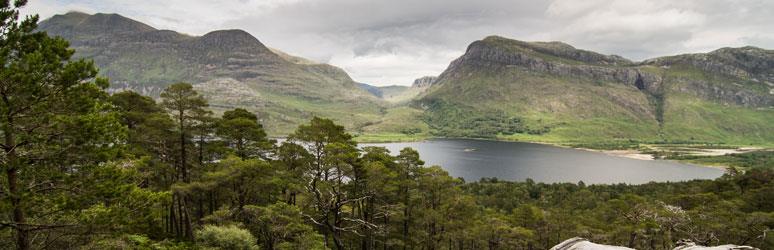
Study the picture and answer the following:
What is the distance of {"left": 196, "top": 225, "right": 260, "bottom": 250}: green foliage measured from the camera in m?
25.5

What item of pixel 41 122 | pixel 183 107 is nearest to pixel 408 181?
pixel 183 107

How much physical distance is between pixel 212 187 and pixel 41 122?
18.0 metres

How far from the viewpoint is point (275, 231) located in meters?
28.4

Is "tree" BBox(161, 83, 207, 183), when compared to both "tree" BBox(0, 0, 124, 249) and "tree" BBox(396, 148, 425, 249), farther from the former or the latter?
"tree" BBox(396, 148, 425, 249)

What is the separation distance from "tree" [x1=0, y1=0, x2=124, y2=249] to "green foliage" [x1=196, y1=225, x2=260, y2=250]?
37.7 feet

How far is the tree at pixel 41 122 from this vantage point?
42.8 feet

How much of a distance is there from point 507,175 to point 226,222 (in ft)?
467

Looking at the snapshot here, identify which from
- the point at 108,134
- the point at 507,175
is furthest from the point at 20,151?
the point at 507,175

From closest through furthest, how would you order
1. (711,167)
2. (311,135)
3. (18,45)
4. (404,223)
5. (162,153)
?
1. (18,45)
2. (162,153)
3. (311,135)
4. (404,223)
5. (711,167)

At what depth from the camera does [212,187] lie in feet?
102

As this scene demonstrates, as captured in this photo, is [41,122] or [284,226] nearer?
[41,122]

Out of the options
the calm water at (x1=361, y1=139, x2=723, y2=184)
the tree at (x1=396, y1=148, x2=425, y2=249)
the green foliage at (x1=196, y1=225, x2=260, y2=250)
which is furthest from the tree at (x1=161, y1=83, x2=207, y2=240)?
the calm water at (x1=361, y1=139, x2=723, y2=184)

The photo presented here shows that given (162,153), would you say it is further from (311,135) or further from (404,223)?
(404,223)

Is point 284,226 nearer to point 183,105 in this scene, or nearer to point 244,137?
point 244,137
